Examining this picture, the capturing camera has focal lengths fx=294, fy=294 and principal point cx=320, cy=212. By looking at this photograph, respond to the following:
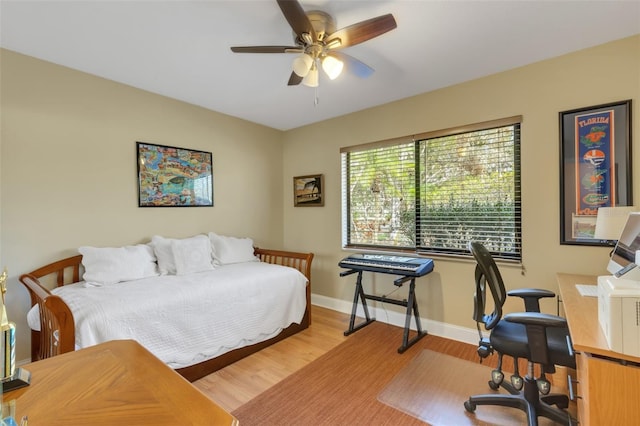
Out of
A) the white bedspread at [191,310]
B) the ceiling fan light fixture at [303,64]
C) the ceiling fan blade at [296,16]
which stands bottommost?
the white bedspread at [191,310]

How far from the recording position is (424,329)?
3.04m

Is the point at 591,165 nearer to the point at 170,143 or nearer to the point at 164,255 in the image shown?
the point at 164,255

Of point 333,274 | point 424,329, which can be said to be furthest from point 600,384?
point 333,274

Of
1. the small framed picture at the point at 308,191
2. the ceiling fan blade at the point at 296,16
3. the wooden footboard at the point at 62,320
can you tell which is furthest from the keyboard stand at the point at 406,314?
the ceiling fan blade at the point at 296,16

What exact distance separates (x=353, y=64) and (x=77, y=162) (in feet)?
8.17

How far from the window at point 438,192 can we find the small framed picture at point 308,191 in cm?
38

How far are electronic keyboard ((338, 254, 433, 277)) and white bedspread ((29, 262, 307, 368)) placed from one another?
2.18ft

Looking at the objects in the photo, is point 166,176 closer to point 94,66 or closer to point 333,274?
point 94,66

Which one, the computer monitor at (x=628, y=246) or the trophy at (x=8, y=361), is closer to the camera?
the trophy at (x=8, y=361)

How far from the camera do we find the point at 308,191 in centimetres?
408

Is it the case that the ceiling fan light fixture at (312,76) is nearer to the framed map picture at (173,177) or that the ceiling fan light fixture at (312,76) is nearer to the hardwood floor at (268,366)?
the framed map picture at (173,177)

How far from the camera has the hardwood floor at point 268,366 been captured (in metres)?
2.11

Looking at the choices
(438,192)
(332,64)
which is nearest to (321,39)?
(332,64)

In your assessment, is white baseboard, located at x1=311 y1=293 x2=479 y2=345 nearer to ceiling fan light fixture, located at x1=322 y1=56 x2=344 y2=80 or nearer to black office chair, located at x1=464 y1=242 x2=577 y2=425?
black office chair, located at x1=464 y1=242 x2=577 y2=425
